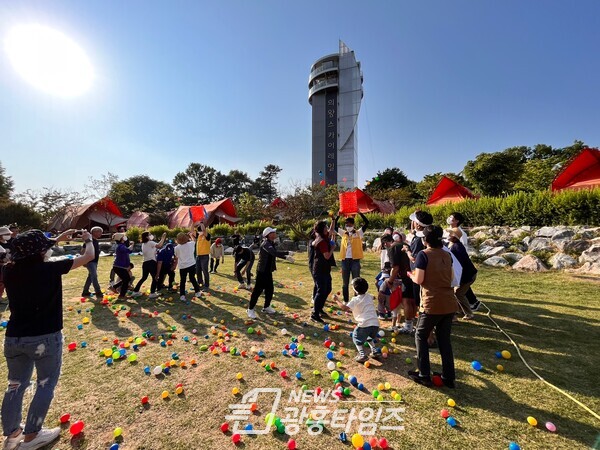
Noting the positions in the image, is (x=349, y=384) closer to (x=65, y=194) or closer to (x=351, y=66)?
(x=65, y=194)

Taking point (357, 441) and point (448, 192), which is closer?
point (357, 441)

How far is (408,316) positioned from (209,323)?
13.6 feet

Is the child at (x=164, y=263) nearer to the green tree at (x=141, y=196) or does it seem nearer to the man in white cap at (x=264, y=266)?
the man in white cap at (x=264, y=266)

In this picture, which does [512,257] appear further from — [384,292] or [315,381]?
[315,381]

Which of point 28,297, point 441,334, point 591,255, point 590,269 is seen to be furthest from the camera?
point 591,255

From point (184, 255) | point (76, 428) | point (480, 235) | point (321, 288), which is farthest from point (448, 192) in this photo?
point (76, 428)

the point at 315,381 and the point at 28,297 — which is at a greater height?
the point at 28,297

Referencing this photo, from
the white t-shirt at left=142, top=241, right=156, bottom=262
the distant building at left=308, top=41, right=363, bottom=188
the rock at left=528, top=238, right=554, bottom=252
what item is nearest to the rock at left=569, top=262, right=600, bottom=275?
the rock at left=528, top=238, right=554, bottom=252

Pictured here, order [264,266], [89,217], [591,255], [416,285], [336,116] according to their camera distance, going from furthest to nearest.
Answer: [336,116] → [89,217] → [591,255] → [264,266] → [416,285]

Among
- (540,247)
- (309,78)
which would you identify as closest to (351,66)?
(309,78)

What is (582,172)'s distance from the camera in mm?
13867

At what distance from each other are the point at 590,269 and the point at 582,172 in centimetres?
678

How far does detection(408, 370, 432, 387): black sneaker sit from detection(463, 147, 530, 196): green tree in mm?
22696

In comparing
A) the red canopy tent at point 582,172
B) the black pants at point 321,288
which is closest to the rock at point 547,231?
the red canopy tent at point 582,172
